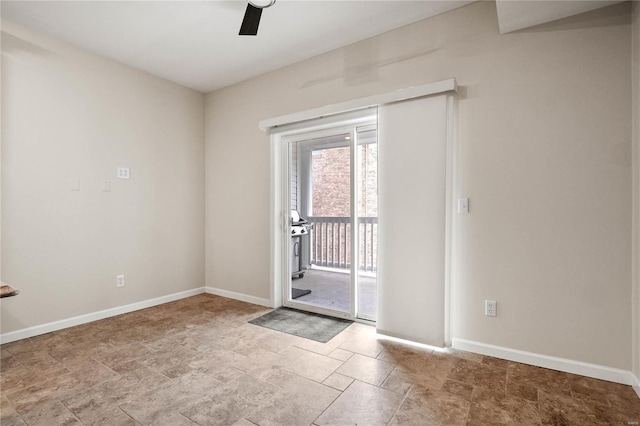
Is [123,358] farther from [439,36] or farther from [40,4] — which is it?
[439,36]

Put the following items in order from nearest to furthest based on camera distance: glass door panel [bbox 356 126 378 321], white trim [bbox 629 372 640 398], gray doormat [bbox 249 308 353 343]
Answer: white trim [bbox 629 372 640 398], gray doormat [bbox 249 308 353 343], glass door panel [bbox 356 126 378 321]

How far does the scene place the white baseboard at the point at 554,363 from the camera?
202 centimetres

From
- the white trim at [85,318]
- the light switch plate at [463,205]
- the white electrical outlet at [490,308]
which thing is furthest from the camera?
the white trim at [85,318]

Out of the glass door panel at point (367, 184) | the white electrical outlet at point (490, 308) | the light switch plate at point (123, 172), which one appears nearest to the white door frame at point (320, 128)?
the white electrical outlet at point (490, 308)

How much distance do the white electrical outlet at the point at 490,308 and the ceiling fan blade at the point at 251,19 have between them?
9.19 feet

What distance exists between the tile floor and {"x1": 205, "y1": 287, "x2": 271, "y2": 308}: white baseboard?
2.99ft

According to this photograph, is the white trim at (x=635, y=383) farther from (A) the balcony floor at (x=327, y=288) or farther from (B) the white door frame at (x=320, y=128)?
(A) the balcony floor at (x=327, y=288)

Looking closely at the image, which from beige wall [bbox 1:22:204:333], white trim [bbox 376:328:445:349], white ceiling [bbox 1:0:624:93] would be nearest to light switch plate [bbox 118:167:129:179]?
beige wall [bbox 1:22:204:333]

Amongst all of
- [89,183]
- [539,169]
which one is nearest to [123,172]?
[89,183]

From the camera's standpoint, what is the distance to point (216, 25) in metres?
2.79

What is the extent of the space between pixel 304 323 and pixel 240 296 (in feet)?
3.95

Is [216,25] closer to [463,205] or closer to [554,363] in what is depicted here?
[463,205]

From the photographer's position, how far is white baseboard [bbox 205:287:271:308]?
376cm

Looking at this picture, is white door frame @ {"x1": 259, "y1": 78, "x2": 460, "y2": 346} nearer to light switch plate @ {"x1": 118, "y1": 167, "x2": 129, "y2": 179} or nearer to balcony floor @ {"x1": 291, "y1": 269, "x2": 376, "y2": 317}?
balcony floor @ {"x1": 291, "y1": 269, "x2": 376, "y2": 317}
